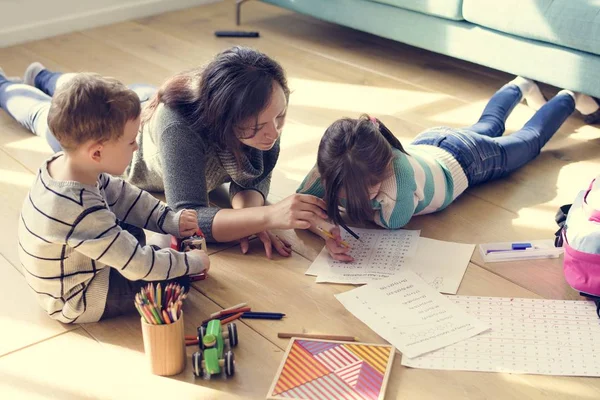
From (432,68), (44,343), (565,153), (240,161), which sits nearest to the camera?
(44,343)

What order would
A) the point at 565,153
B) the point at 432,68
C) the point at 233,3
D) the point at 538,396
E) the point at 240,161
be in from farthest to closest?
the point at 233,3
the point at 432,68
the point at 565,153
the point at 240,161
the point at 538,396

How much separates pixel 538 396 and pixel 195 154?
93 cm

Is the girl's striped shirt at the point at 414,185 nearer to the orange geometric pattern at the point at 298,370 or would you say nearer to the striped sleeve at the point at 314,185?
the striped sleeve at the point at 314,185

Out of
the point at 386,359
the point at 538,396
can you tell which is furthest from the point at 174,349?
the point at 538,396

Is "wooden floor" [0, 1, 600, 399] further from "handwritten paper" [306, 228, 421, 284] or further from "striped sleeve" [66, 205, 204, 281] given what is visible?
"striped sleeve" [66, 205, 204, 281]

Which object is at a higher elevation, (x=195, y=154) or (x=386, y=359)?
(x=195, y=154)

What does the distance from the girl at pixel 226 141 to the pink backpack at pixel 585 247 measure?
1.87ft

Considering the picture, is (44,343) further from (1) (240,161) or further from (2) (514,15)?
(2) (514,15)

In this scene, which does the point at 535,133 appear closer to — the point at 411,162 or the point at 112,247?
the point at 411,162

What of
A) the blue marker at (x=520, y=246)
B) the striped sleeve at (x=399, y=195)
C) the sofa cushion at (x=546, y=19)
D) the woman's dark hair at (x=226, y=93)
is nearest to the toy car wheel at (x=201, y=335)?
the woman's dark hair at (x=226, y=93)

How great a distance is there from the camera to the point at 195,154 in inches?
75.3

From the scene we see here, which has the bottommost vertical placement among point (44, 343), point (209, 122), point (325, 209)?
point (44, 343)

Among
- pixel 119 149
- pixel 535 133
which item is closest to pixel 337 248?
pixel 119 149

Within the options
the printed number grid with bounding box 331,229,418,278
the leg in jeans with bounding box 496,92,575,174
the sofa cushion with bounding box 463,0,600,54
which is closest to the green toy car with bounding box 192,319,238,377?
the printed number grid with bounding box 331,229,418,278
